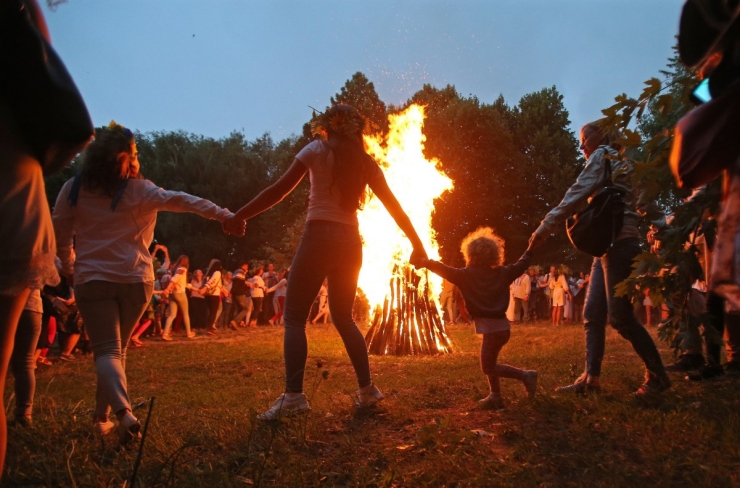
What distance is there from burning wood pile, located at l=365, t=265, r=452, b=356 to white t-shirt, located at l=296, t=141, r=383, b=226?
17.3 feet

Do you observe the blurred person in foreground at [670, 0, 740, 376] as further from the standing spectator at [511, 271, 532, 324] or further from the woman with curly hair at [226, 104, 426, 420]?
the standing spectator at [511, 271, 532, 324]

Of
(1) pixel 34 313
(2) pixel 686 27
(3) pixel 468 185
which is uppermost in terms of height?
(3) pixel 468 185

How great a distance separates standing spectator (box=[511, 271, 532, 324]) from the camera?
21.3 metres

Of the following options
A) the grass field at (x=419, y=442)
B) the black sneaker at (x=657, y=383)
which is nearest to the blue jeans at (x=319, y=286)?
the grass field at (x=419, y=442)

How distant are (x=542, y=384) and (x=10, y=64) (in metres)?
5.04

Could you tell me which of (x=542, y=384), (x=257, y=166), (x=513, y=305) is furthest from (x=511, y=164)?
(x=542, y=384)

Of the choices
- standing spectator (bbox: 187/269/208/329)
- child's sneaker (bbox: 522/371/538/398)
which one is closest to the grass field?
child's sneaker (bbox: 522/371/538/398)

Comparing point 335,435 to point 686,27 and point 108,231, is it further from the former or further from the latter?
point 686,27

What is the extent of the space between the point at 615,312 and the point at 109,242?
3609mm

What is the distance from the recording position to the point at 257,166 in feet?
141

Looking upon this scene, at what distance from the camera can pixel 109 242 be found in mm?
3842

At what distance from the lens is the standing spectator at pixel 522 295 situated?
21303 mm

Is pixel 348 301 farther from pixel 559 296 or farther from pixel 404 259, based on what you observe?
pixel 559 296

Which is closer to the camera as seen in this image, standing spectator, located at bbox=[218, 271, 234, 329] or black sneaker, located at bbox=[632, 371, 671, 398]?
black sneaker, located at bbox=[632, 371, 671, 398]
